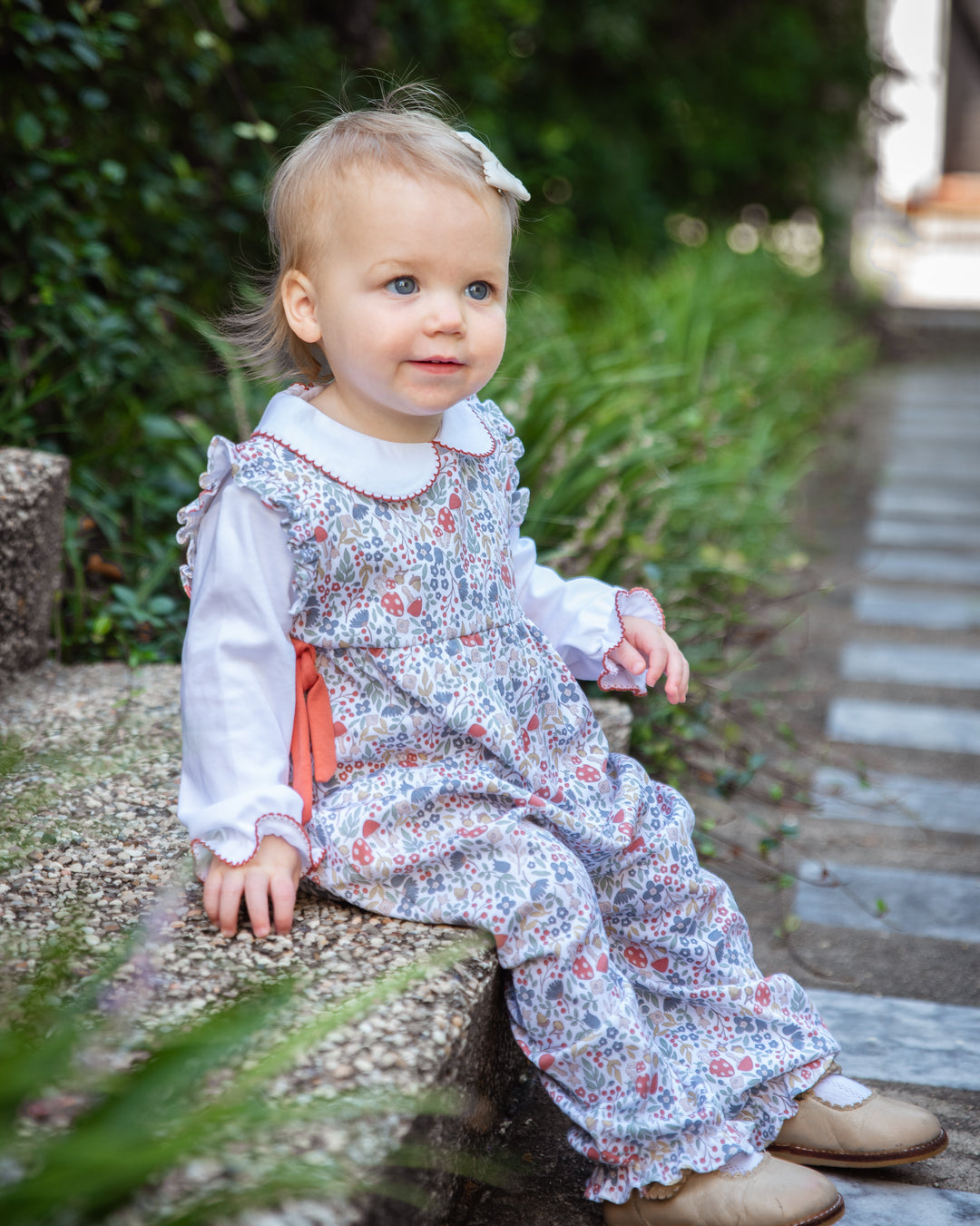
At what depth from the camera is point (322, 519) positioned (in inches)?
52.9

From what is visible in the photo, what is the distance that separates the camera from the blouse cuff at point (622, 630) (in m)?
1.58

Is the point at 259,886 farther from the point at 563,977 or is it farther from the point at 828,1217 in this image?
the point at 828,1217

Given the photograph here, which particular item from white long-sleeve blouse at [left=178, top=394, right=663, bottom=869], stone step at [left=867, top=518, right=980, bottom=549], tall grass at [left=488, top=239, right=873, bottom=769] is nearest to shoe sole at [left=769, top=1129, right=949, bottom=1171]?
white long-sleeve blouse at [left=178, top=394, right=663, bottom=869]

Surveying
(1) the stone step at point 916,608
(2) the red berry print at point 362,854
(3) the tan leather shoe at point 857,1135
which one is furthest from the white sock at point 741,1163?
(1) the stone step at point 916,608

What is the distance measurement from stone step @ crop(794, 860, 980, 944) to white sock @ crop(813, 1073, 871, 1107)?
0.60 meters

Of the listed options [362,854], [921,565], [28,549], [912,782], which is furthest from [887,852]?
[921,565]

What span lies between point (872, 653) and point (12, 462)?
217cm

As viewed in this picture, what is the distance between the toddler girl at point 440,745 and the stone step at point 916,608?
7.30 ft

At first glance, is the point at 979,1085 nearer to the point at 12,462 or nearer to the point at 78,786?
the point at 78,786

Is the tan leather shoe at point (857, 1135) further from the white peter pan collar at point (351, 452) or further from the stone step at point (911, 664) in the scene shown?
the stone step at point (911, 664)

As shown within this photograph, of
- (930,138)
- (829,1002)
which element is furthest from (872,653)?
(930,138)

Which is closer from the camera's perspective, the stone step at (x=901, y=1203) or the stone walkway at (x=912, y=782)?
the stone step at (x=901, y=1203)

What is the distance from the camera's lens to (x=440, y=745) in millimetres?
1399

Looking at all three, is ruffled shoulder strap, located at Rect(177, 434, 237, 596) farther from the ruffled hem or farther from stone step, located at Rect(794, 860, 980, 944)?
stone step, located at Rect(794, 860, 980, 944)
